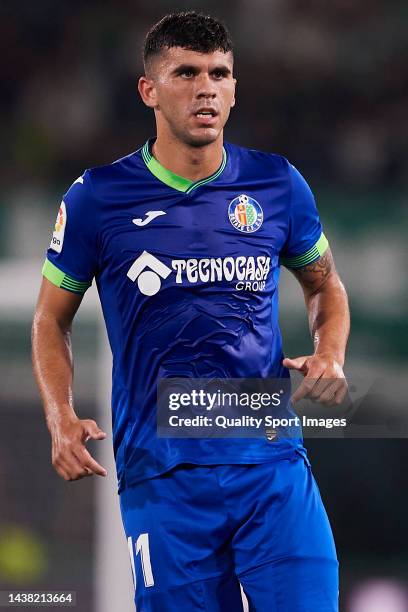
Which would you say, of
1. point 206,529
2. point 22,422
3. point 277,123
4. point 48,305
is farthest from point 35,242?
point 206,529

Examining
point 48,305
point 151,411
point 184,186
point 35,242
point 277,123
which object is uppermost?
point 277,123

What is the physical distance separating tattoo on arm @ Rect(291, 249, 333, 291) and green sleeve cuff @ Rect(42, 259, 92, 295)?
0.61 meters

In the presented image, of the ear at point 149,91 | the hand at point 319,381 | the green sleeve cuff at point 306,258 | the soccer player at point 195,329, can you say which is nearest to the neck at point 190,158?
the soccer player at point 195,329

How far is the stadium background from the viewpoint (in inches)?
219

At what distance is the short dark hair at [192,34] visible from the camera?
282 cm

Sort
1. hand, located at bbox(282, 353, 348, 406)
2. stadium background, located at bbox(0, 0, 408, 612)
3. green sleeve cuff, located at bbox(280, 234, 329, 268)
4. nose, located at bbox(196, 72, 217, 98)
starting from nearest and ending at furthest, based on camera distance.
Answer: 1. hand, located at bbox(282, 353, 348, 406)
2. nose, located at bbox(196, 72, 217, 98)
3. green sleeve cuff, located at bbox(280, 234, 329, 268)
4. stadium background, located at bbox(0, 0, 408, 612)

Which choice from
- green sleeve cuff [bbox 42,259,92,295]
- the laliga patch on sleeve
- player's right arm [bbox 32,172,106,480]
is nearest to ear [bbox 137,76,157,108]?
player's right arm [bbox 32,172,106,480]

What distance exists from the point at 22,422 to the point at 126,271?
158 centimetres

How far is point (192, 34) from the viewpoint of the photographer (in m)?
2.84

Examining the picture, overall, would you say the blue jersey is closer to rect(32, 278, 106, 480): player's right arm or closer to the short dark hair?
rect(32, 278, 106, 480): player's right arm

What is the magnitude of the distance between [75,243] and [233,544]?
89 centimetres

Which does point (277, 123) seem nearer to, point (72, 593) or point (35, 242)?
point (35, 242)

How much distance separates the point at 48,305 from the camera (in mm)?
2912

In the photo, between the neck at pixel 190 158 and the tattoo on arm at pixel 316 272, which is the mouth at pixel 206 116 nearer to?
the neck at pixel 190 158
